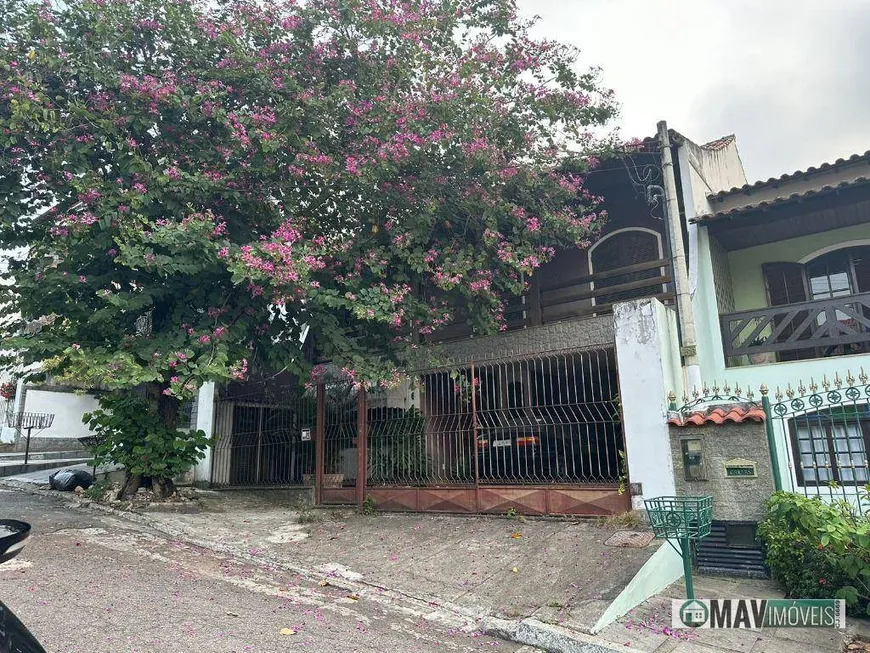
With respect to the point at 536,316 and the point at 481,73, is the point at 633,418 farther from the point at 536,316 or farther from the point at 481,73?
the point at 481,73

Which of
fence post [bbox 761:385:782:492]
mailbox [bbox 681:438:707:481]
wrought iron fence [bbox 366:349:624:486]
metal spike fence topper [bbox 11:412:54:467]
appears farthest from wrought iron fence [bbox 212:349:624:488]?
metal spike fence topper [bbox 11:412:54:467]

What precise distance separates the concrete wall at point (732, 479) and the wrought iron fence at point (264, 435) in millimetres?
6449

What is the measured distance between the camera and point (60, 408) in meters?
20.2

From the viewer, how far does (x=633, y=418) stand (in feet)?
23.3

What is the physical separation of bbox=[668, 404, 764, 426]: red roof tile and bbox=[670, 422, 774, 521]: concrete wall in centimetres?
5

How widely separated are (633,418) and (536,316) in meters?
3.60

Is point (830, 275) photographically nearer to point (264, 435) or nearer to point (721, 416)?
point (721, 416)

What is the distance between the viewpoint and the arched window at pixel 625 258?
33.1 ft

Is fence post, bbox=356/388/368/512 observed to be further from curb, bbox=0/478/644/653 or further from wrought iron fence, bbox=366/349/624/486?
curb, bbox=0/478/644/653

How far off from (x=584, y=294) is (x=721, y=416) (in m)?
4.26

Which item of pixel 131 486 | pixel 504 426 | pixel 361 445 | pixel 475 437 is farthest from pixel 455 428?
pixel 131 486

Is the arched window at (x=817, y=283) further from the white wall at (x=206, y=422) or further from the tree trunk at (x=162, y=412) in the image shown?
the white wall at (x=206, y=422)

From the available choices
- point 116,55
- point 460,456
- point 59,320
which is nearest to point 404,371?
point 460,456

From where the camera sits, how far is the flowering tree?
7.21 metres
